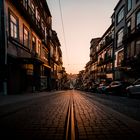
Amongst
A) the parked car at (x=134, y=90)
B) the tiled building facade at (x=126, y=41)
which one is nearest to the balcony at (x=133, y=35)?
the tiled building facade at (x=126, y=41)

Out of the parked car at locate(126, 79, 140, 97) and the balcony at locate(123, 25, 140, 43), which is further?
the balcony at locate(123, 25, 140, 43)

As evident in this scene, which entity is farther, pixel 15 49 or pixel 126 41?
pixel 126 41

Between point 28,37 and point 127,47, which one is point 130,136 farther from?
point 127,47

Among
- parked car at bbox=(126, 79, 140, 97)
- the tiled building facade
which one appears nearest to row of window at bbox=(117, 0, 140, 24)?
the tiled building facade

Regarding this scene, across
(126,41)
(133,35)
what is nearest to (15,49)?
(133,35)

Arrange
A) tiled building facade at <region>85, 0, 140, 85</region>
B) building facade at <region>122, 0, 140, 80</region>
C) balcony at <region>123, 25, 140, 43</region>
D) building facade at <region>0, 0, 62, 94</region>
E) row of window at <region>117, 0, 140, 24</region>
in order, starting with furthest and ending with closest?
row of window at <region>117, 0, 140, 24</region> → tiled building facade at <region>85, 0, 140, 85</region> → balcony at <region>123, 25, 140, 43</region> → building facade at <region>122, 0, 140, 80</region> → building facade at <region>0, 0, 62, 94</region>

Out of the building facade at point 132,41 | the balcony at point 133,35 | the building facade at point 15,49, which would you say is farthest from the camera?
the balcony at point 133,35

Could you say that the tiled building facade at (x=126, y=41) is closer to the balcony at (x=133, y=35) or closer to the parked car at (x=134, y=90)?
the balcony at (x=133, y=35)

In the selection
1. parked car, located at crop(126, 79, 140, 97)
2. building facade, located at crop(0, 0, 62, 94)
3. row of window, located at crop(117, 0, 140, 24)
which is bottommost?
parked car, located at crop(126, 79, 140, 97)

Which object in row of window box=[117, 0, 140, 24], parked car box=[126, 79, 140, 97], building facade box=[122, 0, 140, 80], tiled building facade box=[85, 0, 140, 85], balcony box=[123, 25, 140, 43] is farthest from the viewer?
row of window box=[117, 0, 140, 24]

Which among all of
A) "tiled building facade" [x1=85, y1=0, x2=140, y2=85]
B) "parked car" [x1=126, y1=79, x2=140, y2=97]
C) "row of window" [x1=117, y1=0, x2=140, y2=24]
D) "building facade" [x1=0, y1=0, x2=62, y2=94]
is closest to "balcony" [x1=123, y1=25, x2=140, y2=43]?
"tiled building facade" [x1=85, y1=0, x2=140, y2=85]

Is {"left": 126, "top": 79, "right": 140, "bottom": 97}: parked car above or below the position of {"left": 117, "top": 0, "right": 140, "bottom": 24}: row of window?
below

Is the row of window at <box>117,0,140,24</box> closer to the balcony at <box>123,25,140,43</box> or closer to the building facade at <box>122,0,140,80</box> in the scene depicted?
the building facade at <box>122,0,140,80</box>

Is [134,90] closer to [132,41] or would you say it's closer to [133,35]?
[133,35]
